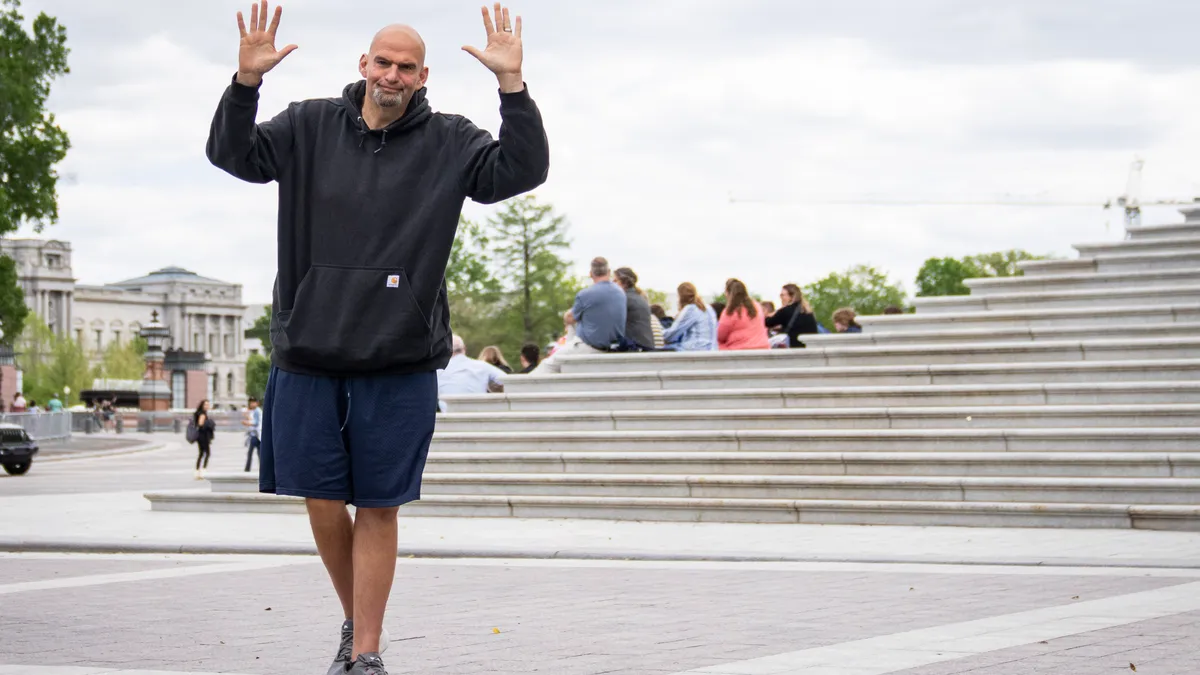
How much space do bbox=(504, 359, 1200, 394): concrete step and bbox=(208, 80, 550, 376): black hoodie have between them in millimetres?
9993

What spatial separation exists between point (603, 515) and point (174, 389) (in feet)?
233

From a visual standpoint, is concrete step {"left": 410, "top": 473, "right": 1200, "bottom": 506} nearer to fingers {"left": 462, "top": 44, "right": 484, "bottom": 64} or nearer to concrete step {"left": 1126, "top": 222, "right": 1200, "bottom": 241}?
concrete step {"left": 1126, "top": 222, "right": 1200, "bottom": 241}

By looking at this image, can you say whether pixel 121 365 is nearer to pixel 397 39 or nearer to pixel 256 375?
pixel 256 375

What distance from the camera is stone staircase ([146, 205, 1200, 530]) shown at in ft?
39.2

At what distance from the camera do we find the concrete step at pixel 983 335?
14.6 metres

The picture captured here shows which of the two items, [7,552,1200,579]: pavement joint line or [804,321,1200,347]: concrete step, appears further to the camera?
[804,321,1200,347]: concrete step

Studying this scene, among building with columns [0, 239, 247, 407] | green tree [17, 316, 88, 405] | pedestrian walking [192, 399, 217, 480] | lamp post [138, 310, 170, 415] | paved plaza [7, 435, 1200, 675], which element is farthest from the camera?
building with columns [0, 239, 247, 407]

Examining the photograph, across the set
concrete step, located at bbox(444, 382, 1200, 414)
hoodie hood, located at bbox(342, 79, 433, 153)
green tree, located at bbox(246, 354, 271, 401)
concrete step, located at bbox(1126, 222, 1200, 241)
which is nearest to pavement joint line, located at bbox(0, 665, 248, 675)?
hoodie hood, located at bbox(342, 79, 433, 153)

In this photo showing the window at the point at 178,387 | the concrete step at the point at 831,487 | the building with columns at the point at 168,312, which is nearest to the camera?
the concrete step at the point at 831,487

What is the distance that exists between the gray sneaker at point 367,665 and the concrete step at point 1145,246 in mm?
14622

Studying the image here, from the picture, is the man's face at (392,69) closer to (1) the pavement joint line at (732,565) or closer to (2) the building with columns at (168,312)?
(1) the pavement joint line at (732,565)

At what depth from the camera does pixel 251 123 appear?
15.3 feet

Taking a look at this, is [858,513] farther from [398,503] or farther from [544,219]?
[544,219]

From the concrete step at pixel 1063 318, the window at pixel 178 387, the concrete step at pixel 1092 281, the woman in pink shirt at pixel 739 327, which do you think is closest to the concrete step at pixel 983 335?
the concrete step at pixel 1063 318
